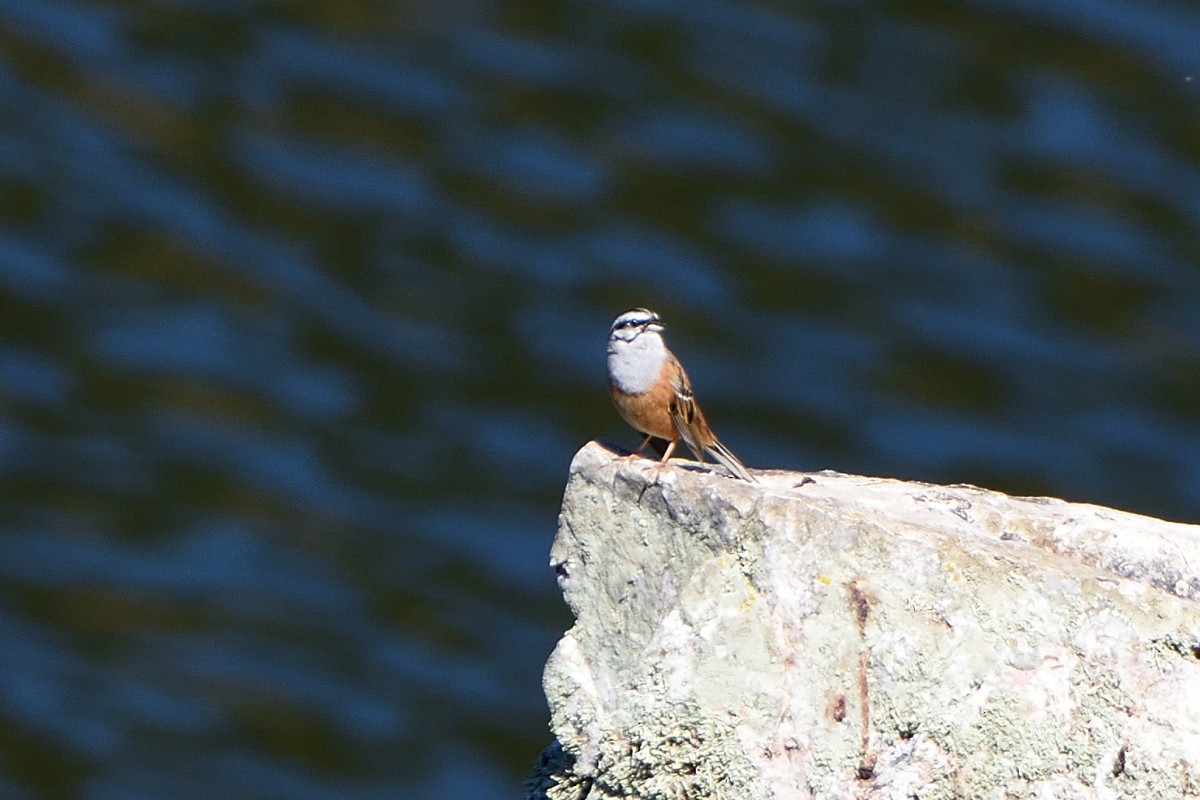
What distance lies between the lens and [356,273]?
17.7 meters

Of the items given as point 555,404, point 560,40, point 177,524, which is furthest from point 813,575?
point 560,40

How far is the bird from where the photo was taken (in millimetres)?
7238

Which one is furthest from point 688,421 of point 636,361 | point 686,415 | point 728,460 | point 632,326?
point 728,460

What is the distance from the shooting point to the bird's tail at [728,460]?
19.2 feet

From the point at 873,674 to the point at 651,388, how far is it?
2720 millimetres

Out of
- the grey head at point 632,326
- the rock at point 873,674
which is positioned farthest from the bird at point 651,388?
the rock at point 873,674

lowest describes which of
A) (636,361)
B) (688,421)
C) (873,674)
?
(873,674)

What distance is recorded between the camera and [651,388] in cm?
740

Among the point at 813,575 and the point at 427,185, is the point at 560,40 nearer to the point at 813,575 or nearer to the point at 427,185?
the point at 427,185

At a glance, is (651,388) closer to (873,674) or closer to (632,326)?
(632,326)

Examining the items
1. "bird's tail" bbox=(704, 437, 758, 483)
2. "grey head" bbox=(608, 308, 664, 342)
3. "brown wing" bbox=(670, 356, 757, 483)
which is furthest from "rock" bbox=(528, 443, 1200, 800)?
"grey head" bbox=(608, 308, 664, 342)

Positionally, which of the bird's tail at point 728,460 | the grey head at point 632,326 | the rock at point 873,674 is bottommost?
the rock at point 873,674

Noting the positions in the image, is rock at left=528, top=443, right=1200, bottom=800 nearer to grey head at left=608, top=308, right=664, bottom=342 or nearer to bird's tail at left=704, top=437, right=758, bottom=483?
bird's tail at left=704, top=437, right=758, bottom=483

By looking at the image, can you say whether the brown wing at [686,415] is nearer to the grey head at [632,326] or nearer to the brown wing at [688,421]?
the brown wing at [688,421]
